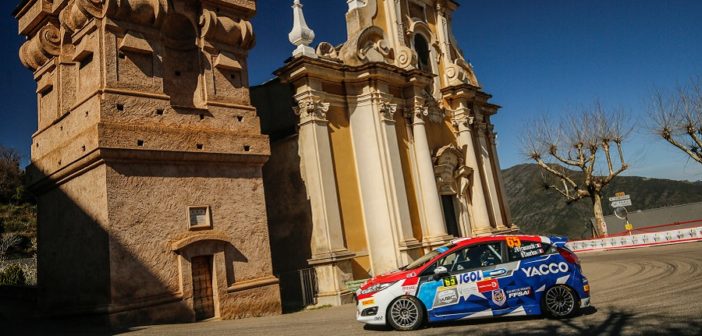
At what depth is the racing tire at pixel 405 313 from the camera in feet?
25.3

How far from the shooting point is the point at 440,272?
7738 millimetres

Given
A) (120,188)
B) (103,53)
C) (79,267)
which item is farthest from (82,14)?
(79,267)

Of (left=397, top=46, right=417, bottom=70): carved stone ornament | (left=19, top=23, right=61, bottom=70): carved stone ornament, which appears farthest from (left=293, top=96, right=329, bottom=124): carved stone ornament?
(left=19, top=23, right=61, bottom=70): carved stone ornament

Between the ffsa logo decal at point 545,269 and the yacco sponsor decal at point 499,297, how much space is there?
493 mm

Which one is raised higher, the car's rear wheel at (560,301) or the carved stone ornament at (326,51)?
the carved stone ornament at (326,51)

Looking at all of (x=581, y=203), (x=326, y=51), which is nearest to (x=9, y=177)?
(x=326, y=51)

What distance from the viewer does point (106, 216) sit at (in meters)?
10.4

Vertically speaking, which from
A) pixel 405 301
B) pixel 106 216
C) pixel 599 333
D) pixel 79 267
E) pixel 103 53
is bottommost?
pixel 599 333

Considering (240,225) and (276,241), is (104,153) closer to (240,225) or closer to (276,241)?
(240,225)

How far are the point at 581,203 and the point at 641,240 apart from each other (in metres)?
70.7

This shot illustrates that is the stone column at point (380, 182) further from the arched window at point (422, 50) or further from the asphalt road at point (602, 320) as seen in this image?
the arched window at point (422, 50)

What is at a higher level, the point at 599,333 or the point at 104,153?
the point at 104,153

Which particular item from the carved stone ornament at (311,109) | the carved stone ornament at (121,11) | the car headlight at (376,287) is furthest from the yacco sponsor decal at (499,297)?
the carved stone ornament at (121,11)

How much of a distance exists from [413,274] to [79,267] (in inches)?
322
